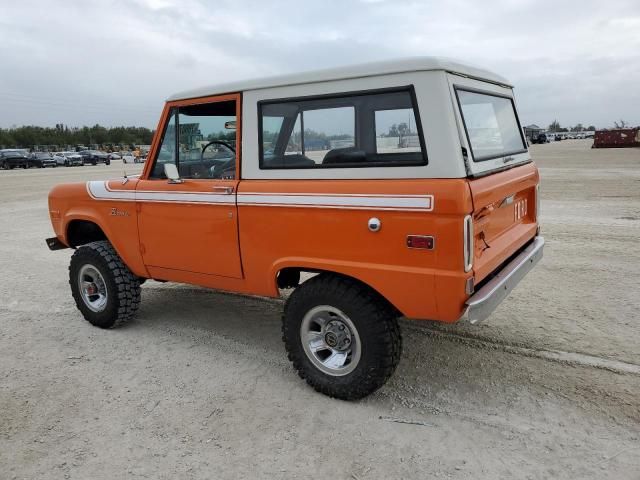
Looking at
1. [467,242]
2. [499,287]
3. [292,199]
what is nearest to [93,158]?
[292,199]

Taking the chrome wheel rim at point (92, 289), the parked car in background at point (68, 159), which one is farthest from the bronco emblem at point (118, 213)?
the parked car in background at point (68, 159)

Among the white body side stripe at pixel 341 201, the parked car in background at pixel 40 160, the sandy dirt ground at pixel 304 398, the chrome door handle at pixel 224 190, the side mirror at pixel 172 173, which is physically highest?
the parked car in background at pixel 40 160

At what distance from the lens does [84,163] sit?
157 ft

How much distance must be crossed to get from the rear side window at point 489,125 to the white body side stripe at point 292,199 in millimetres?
569

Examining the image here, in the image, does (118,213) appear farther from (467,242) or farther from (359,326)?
(467,242)

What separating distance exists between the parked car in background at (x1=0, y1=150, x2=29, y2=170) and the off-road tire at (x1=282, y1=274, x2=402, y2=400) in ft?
145

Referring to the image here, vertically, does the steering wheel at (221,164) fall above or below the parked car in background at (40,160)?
below

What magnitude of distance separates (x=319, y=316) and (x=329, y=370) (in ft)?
1.23

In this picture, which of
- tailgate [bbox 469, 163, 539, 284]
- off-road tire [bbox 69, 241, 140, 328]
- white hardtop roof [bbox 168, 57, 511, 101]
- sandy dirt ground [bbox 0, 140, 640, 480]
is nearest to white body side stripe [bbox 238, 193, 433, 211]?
tailgate [bbox 469, 163, 539, 284]

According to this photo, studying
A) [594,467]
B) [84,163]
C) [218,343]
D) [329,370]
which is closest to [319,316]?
[329,370]

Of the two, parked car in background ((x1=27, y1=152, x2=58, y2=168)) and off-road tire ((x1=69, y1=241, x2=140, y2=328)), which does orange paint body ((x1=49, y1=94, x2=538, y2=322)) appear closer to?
off-road tire ((x1=69, y1=241, x2=140, y2=328))

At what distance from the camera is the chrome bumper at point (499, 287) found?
9.72ft

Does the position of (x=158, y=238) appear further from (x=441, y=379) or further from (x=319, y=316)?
(x=441, y=379)

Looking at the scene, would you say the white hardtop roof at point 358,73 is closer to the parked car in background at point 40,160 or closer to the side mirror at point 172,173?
the side mirror at point 172,173
